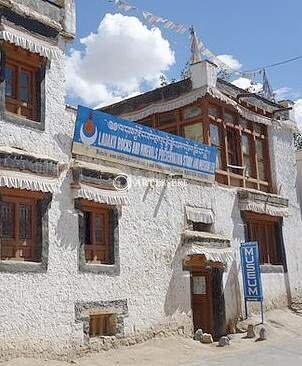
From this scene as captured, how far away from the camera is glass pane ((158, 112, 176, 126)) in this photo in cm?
1870

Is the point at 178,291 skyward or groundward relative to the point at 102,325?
skyward

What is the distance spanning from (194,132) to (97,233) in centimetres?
642

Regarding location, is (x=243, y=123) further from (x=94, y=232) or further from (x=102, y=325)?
(x=102, y=325)

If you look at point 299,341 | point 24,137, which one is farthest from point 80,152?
point 299,341

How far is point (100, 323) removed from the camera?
12414mm

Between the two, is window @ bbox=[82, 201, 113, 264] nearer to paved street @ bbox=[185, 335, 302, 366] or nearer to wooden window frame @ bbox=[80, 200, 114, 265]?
wooden window frame @ bbox=[80, 200, 114, 265]

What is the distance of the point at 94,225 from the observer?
504 inches

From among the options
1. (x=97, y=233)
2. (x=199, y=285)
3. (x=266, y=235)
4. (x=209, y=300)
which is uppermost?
(x=266, y=235)

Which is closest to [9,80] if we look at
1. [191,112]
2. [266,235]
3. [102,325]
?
[102,325]

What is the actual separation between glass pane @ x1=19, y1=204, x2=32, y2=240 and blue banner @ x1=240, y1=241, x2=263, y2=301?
25.0ft

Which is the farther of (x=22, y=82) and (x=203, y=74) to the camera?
(x=203, y=74)

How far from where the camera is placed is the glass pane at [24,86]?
11992mm

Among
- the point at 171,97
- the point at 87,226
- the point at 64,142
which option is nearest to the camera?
the point at 64,142

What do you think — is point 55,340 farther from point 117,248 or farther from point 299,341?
point 299,341
